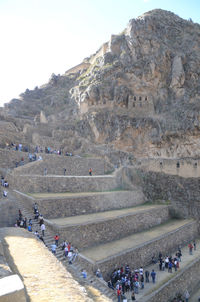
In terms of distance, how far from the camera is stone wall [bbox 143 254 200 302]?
40.7ft

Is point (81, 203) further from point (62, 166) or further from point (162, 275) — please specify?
point (162, 275)

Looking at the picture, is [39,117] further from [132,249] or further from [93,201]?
[132,249]

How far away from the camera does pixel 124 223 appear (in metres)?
16.4

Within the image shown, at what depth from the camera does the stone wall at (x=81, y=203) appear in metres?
14.3

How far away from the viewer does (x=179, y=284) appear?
14.4 m

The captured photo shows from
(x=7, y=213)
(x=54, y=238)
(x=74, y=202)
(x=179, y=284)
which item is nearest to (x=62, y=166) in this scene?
(x=74, y=202)

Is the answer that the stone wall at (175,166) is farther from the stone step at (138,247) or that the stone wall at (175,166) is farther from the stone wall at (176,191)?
the stone step at (138,247)

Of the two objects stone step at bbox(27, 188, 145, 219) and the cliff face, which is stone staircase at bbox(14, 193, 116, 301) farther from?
the cliff face

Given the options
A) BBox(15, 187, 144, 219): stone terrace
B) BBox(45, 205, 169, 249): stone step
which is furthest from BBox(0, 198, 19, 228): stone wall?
BBox(45, 205, 169, 249): stone step

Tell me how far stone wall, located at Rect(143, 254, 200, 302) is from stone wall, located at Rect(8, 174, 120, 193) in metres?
8.36

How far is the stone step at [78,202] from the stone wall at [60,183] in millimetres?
905

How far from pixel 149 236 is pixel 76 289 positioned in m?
10.4

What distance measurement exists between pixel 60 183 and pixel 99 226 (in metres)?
4.77

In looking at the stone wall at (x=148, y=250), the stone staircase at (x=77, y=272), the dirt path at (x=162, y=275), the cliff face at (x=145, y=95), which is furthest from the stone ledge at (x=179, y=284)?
the cliff face at (x=145, y=95)
